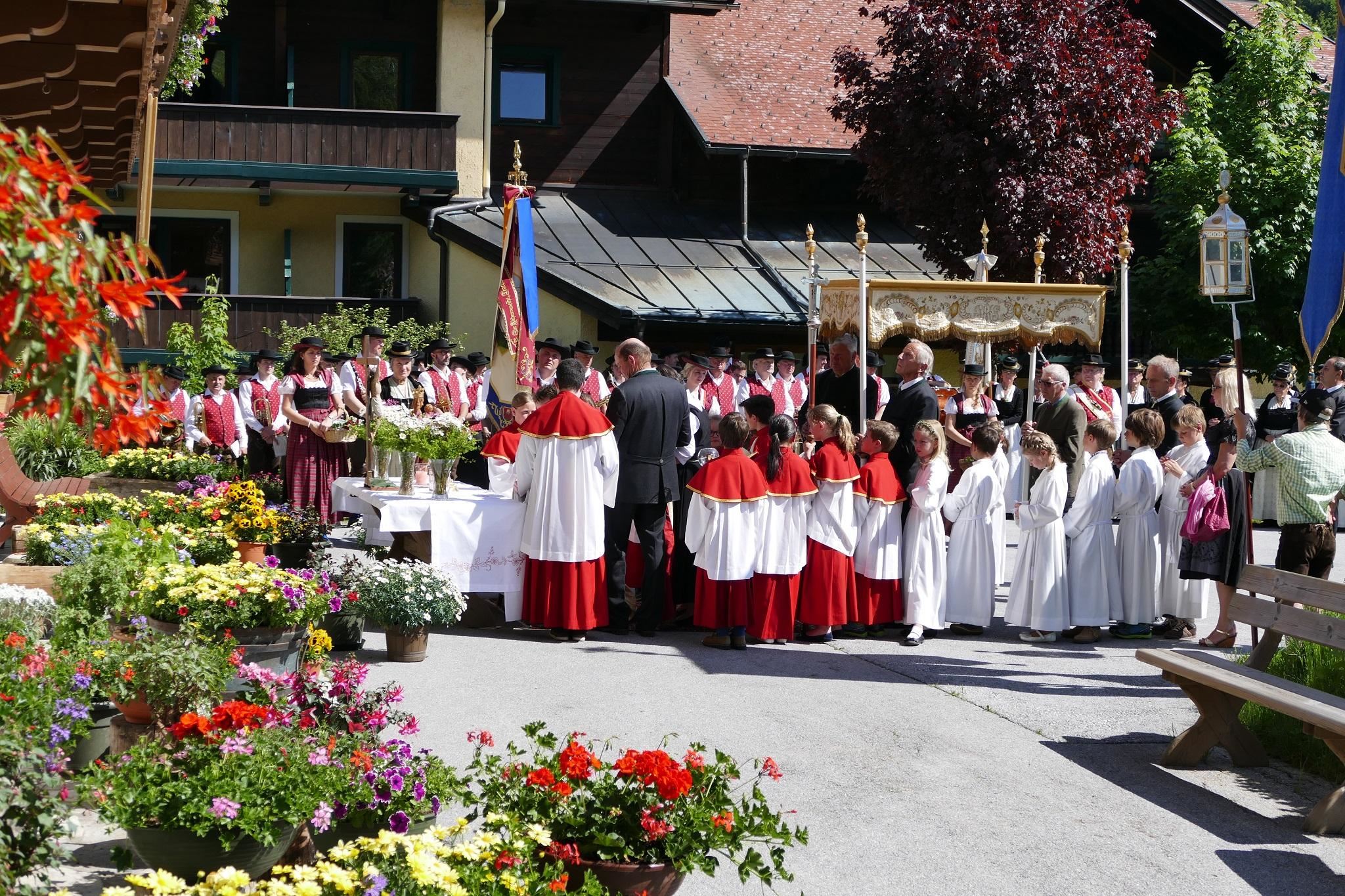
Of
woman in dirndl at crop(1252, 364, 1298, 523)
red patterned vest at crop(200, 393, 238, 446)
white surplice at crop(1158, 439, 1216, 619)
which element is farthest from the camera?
red patterned vest at crop(200, 393, 238, 446)

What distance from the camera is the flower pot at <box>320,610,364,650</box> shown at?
852 cm

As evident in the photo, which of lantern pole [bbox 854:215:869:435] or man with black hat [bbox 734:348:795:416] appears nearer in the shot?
lantern pole [bbox 854:215:869:435]

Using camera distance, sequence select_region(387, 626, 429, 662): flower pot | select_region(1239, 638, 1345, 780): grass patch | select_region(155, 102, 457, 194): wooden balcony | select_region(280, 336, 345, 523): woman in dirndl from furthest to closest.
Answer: select_region(155, 102, 457, 194): wooden balcony → select_region(280, 336, 345, 523): woman in dirndl → select_region(387, 626, 429, 662): flower pot → select_region(1239, 638, 1345, 780): grass patch

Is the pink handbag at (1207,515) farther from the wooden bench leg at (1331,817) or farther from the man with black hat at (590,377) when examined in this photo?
the man with black hat at (590,377)

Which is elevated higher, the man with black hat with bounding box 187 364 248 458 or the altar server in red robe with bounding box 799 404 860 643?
the man with black hat with bounding box 187 364 248 458

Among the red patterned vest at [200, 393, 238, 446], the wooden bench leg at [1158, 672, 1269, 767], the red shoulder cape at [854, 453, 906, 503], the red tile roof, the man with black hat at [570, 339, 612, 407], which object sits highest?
the red tile roof

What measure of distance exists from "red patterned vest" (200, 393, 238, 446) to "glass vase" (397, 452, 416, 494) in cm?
706

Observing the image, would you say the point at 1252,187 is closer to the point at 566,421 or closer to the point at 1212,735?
the point at 566,421

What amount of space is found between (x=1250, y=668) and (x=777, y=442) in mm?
3822

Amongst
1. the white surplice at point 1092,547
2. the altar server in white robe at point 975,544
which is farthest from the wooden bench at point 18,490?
the white surplice at point 1092,547

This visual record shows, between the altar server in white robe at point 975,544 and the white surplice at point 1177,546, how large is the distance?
126cm

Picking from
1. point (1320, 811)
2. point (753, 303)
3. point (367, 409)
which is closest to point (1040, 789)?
point (1320, 811)

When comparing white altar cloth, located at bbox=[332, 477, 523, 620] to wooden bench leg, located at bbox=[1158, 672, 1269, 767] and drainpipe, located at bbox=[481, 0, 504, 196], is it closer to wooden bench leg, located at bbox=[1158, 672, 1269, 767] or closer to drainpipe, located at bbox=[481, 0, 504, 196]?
wooden bench leg, located at bbox=[1158, 672, 1269, 767]

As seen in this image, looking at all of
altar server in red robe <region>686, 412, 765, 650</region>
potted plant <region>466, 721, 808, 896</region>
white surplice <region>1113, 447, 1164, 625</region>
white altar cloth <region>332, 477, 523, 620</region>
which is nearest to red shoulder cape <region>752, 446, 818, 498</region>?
altar server in red robe <region>686, 412, 765, 650</region>
